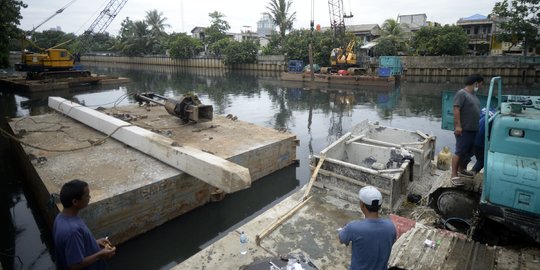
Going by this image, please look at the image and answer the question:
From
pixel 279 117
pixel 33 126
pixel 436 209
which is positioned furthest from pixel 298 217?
pixel 279 117

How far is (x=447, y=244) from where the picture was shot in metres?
3.63

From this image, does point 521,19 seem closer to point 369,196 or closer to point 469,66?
point 469,66

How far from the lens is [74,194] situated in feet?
8.40

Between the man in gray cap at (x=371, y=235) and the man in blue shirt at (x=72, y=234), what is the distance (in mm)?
2146

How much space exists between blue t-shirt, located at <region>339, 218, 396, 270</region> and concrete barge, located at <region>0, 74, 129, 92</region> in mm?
27317

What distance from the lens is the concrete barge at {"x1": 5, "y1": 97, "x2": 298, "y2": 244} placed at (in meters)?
5.12

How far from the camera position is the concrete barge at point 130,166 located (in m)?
5.12

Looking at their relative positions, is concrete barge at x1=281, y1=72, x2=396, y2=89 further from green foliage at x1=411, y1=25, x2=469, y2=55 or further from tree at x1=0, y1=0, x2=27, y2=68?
tree at x1=0, y1=0, x2=27, y2=68

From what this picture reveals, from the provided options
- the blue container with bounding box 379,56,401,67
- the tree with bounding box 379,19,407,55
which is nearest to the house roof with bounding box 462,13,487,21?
the tree with bounding box 379,19,407,55

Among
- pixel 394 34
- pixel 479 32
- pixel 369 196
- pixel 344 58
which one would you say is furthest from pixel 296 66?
pixel 369 196

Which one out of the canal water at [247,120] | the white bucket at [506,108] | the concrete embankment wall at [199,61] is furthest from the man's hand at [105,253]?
the concrete embankment wall at [199,61]

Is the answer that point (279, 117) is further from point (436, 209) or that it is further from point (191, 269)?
point (191, 269)

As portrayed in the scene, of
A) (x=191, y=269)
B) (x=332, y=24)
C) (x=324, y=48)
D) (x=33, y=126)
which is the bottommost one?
(x=191, y=269)

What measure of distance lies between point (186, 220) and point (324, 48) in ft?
104
